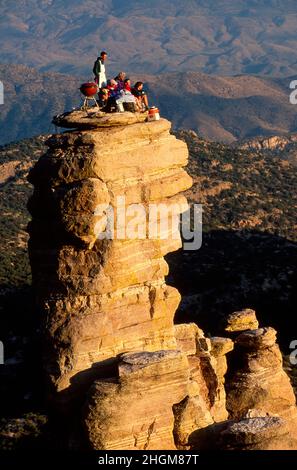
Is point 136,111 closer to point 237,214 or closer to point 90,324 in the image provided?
point 90,324

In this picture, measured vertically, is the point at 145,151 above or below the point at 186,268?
above

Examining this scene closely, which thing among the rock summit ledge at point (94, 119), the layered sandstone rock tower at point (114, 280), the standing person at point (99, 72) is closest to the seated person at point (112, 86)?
the standing person at point (99, 72)

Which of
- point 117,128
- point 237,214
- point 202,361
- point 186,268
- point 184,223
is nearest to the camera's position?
point 117,128

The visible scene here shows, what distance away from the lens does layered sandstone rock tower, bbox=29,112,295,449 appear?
25344mm

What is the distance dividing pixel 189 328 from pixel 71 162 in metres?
8.11

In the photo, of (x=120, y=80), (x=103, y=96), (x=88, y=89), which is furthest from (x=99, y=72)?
(x=88, y=89)

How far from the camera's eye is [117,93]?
29156 mm

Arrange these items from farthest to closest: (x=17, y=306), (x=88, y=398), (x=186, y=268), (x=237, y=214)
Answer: (x=237, y=214) → (x=186, y=268) → (x=17, y=306) → (x=88, y=398)

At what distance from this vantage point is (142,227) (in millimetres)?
27672

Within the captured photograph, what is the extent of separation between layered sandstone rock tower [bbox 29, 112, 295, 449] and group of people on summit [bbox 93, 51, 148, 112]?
0.97 m

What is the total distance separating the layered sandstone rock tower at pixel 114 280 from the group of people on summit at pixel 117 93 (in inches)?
38.1

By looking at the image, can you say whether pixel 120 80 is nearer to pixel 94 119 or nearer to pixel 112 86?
pixel 112 86

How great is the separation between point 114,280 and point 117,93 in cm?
610
